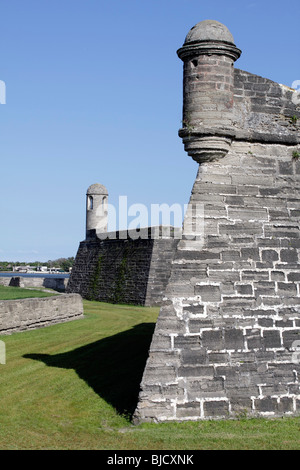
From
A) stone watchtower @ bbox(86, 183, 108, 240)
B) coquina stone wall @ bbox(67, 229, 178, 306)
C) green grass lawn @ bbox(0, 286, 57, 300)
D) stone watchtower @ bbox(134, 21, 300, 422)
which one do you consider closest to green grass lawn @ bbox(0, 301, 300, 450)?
stone watchtower @ bbox(134, 21, 300, 422)

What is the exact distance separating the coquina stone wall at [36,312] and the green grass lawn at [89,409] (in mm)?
1034

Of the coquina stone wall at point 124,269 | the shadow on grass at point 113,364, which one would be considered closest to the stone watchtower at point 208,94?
the shadow on grass at point 113,364

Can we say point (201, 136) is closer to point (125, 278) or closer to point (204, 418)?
point (204, 418)

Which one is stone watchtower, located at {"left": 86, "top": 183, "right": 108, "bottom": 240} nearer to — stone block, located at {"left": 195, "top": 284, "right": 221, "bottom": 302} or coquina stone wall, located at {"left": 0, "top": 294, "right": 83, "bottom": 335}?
coquina stone wall, located at {"left": 0, "top": 294, "right": 83, "bottom": 335}

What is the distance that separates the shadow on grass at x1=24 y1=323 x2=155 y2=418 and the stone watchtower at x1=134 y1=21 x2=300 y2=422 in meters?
1.04

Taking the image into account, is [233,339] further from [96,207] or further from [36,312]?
[96,207]

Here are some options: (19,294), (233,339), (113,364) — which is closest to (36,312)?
(113,364)

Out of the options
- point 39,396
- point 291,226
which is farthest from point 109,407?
point 291,226

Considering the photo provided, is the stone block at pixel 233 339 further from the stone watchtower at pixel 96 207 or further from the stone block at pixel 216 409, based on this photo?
the stone watchtower at pixel 96 207

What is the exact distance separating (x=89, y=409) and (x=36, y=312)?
809cm

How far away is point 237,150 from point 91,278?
25657 millimetres

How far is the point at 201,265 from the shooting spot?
8344mm

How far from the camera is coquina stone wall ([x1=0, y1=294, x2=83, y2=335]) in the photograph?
583 inches

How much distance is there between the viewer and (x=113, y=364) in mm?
11336
